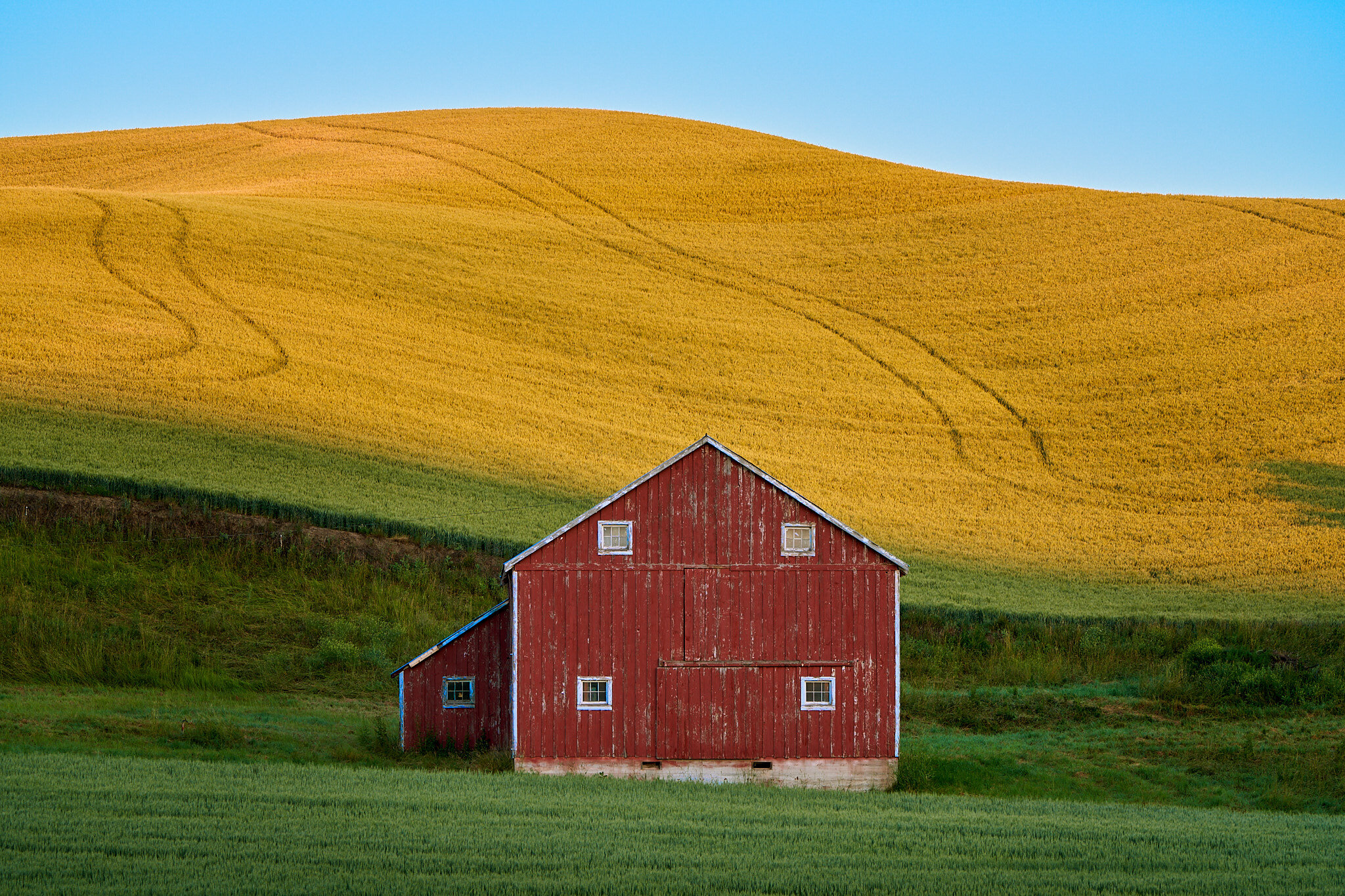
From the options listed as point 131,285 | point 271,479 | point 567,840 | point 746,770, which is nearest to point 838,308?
point 131,285

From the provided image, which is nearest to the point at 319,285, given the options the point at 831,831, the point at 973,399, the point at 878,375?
the point at 878,375

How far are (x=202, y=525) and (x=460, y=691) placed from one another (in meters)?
12.9

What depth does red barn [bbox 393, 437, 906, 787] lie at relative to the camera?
26891 millimetres

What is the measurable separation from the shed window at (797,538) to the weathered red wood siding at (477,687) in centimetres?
599

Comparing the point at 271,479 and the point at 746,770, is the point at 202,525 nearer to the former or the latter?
the point at 271,479

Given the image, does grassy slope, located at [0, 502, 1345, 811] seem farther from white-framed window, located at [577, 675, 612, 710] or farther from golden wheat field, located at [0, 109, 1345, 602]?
golden wheat field, located at [0, 109, 1345, 602]

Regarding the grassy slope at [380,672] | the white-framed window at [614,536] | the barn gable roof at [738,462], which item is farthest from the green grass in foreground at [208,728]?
the white-framed window at [614,536]

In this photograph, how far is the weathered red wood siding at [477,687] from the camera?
28531 mm

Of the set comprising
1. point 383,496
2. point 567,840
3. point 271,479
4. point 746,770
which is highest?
point 271,479

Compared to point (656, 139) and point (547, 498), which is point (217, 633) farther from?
point (656, 139)

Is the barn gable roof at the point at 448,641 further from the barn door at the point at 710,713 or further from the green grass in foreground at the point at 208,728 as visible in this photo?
the barn door at the point at 710,713

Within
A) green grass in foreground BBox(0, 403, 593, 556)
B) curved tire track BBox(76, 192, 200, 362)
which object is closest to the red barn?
green grass in foreground BBox(0, 403, 593, 556)

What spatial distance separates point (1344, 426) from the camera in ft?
179

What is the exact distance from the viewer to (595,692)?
26969 mm
